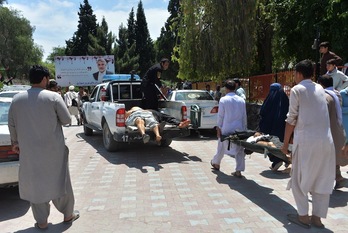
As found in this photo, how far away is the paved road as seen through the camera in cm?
427

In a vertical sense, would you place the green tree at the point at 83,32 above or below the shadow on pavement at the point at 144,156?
above

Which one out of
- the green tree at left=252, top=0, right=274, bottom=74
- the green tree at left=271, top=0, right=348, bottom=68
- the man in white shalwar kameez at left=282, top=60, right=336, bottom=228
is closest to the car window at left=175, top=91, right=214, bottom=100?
the green tree at left=271, top=0, right=348, bottom=68

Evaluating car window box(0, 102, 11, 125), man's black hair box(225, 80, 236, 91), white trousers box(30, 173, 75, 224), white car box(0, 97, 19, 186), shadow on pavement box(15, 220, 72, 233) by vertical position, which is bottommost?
shadow on pavement box(15, 220, 72, 233)

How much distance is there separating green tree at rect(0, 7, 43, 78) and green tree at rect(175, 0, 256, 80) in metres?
37.6

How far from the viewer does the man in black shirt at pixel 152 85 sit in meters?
8.88

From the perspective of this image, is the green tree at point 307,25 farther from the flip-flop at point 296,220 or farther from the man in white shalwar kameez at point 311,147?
the flip-flop at point 296,220

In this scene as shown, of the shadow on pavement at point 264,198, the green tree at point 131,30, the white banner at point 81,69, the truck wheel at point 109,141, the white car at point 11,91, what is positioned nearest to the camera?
the shadow on pavement at point 264,198

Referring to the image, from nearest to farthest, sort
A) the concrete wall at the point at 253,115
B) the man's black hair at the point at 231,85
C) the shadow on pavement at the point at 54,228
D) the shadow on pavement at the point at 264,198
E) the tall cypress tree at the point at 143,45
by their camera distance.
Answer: the shadow on pavement at the point at 54,228 < the shadow on pavement at the point at 264,198 < the man's black hair at the point at 231,85 < the concrete wall at the point at 253,115 < the tall cypress tree at the point at 143,45

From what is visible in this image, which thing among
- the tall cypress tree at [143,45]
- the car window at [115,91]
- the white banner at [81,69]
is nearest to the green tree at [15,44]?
the tall cypress tree at [143,45]

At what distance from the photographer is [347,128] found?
583 centimetres

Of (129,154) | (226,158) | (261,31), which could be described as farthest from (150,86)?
(261,31)

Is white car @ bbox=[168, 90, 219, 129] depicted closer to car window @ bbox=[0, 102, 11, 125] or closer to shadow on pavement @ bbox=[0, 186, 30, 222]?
car window @ bbox=[0, 102, 11, 125]

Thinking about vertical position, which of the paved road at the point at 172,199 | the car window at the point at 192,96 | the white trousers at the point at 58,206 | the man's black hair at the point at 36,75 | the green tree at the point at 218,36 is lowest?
the paved road at the point at 172,199

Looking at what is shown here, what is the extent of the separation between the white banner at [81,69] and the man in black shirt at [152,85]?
20.9 m
